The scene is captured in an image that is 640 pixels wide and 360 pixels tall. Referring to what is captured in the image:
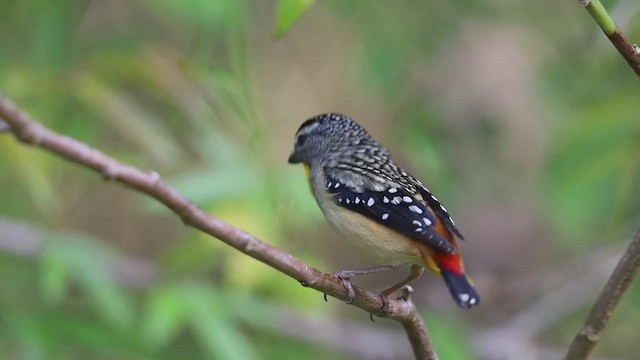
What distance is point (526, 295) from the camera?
4.60 metres

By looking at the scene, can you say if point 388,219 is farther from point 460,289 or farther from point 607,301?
point 607,301

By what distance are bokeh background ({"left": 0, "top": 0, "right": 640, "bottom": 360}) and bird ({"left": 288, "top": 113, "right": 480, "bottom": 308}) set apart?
10.0 inches

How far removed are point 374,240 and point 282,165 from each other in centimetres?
162

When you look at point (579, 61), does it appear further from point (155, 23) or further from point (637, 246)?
point (637, 246)

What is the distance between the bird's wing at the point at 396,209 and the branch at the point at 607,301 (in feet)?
0.94

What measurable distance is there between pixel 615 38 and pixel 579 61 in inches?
108

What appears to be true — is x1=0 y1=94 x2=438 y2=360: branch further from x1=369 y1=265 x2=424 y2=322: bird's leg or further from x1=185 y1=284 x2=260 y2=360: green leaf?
x1=185 y1=284 x2=260 y2=360: green leaf

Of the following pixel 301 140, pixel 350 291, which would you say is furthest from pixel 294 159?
pixel 350 291

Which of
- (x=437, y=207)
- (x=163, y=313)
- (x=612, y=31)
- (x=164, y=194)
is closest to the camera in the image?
(x=612, y=31)

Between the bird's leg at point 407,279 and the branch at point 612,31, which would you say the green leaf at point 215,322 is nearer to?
the bird's leg at point 407,279

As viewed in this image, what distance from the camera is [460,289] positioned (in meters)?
1.73

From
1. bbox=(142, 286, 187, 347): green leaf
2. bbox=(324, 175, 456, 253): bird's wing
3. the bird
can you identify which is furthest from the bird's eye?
bbox=(142, 286, 187, 347): green leaf

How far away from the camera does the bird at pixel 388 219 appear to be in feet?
5.92

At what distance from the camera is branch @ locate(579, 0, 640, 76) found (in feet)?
4.39
